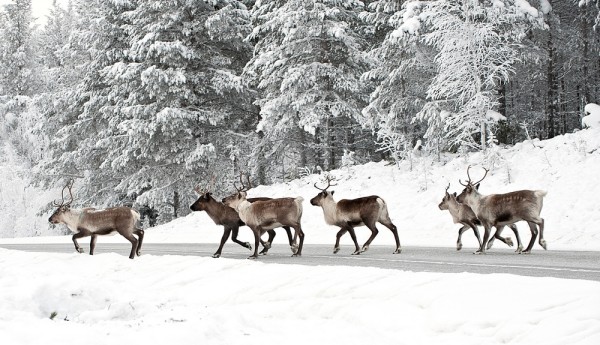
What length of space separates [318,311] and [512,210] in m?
6.15

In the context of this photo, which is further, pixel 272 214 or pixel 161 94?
pixel 161 94

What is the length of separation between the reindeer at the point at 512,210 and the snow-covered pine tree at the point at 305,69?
37.1ft

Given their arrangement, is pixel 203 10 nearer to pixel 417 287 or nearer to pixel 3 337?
pixel 417 287

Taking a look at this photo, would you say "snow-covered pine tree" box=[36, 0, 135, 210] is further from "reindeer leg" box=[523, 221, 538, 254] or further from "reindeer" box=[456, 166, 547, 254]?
"reindeer leg" box=[523, 221, 538, 254]

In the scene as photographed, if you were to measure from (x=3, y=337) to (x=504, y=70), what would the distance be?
19.3 m

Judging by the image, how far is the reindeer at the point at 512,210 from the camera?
11.6 meters

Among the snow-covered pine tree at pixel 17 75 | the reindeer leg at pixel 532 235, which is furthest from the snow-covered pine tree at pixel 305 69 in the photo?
the snow-covered pine tree at pixel 17 75

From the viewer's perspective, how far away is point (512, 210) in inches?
465

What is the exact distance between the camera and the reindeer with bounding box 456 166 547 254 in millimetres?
11641

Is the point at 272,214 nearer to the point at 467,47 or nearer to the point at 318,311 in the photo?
the point at 318,311

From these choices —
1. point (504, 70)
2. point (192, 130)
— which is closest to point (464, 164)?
point (504, 70)

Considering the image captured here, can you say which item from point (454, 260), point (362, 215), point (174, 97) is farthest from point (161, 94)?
point (454, 260)

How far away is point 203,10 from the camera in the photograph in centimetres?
2658

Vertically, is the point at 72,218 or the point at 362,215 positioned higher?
the point at 362,215
